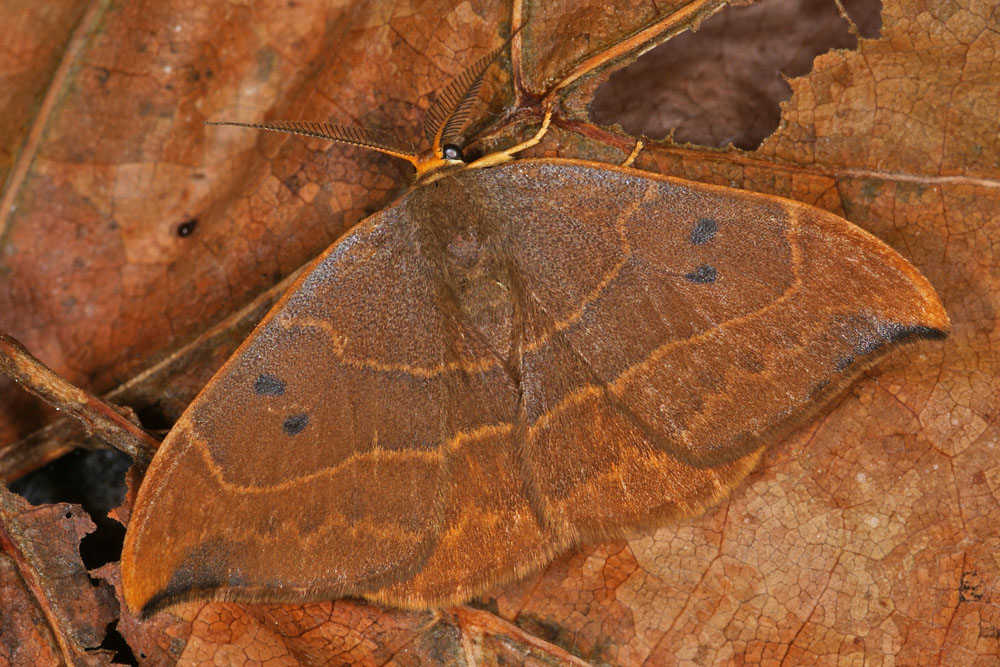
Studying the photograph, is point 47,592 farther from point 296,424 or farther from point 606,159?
point 606,159

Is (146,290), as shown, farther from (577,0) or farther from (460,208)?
(577,0)

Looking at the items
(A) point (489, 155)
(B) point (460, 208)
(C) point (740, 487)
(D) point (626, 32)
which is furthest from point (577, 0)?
(C) point (740, 487)

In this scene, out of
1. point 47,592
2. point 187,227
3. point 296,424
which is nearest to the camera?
point 296,424

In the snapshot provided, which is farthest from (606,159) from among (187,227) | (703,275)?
(187,227)

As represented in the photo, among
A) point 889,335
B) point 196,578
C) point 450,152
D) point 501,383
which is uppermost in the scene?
point 450,152

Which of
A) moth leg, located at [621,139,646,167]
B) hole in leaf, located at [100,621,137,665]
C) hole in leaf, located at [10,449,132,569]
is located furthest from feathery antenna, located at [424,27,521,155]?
hole in leaf, located at [100,621,137,665]

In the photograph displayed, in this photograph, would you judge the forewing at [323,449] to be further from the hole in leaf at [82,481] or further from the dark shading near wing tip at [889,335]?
the dark shading near wing tip at [889,335]

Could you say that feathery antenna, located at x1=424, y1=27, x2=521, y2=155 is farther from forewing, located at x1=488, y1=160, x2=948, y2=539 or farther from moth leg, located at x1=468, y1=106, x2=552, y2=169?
forewing, located at x1=488, y1=160, x2=948, y2=539
